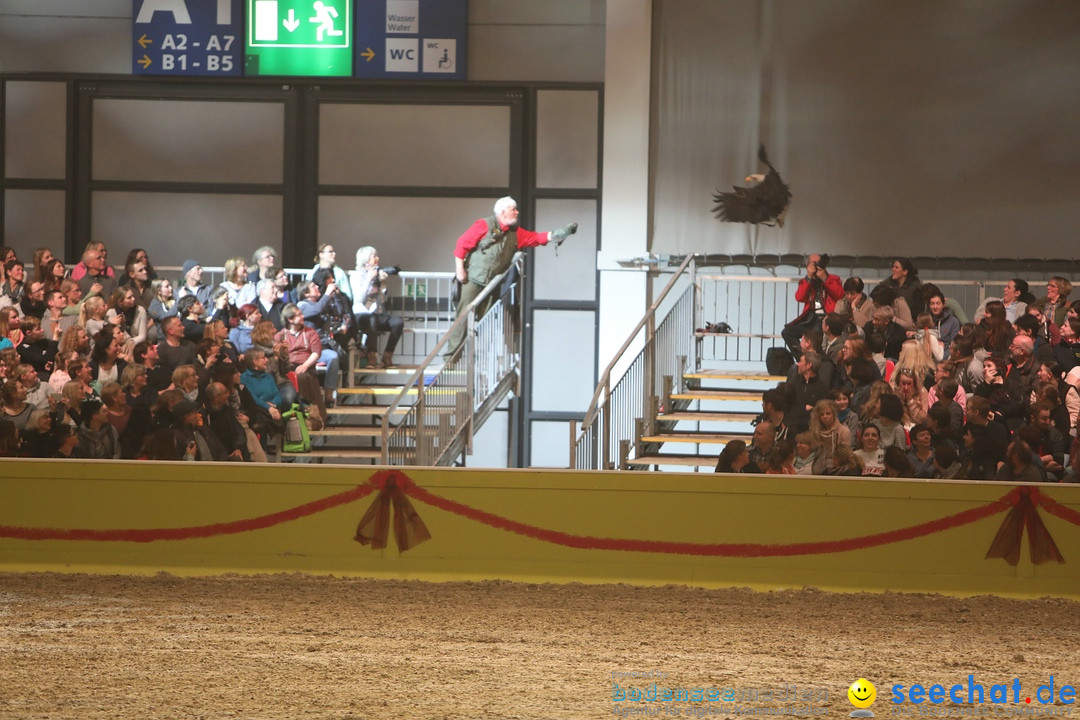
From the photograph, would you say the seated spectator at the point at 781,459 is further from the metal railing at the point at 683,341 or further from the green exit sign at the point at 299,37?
the green exit sign at the point at 299,37

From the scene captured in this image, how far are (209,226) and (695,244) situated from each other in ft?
18.8

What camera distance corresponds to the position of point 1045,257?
44.7 feet

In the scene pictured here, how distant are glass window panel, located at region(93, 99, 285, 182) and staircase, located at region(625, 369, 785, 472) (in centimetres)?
572

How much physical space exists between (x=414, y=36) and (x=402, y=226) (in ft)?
7.08

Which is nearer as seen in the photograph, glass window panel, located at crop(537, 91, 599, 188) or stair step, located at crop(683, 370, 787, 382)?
stair step, located at crop(683, 370, 787, 382)

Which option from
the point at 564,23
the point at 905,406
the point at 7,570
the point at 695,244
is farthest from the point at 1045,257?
the point at 7,570

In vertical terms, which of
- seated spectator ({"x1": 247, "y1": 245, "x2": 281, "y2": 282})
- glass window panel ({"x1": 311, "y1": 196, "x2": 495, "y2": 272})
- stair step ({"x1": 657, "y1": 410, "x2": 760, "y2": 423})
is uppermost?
glass window panel ({"x1": 311, "y1": 196, "x2": 495, "y2": 272})

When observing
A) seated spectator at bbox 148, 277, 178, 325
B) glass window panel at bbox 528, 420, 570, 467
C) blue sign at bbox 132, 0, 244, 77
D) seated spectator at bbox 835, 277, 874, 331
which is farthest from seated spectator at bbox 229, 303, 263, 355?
seated spectator at bbox 835, 277, 874, 331

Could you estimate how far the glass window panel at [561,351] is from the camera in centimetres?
1484

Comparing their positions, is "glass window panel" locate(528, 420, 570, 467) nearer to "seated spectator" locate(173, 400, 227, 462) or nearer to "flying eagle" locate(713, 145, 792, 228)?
"flying eagle" locate(713, 145, 792, 228)

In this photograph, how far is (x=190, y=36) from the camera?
14867 mm

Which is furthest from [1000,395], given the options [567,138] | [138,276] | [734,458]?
[138,276]

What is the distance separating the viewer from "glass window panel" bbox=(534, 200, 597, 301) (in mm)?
14844

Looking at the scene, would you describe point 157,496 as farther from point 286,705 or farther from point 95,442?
point 286,705
